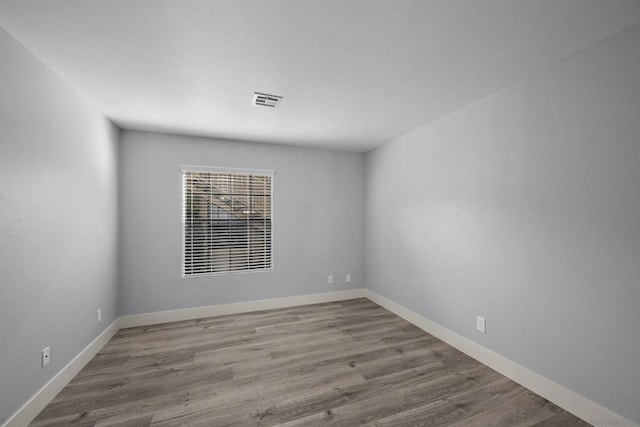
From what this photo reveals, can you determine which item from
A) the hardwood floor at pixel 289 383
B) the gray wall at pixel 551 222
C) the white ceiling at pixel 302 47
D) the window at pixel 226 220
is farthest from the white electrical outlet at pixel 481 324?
the window at pixel 226 220

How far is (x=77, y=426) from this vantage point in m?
1.77

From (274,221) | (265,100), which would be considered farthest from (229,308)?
(265,100)

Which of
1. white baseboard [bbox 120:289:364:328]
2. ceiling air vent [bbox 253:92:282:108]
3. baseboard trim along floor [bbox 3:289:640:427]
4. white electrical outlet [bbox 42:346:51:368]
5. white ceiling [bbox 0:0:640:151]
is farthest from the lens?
white baseboard [bbox 120:289:364:328]

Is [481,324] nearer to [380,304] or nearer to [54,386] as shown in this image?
[380,304]

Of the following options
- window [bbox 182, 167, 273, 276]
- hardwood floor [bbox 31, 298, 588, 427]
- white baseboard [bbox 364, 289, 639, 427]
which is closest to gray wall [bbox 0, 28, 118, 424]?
hardwood floor [bbox 31, 298, 588, 427]

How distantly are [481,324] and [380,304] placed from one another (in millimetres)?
1748

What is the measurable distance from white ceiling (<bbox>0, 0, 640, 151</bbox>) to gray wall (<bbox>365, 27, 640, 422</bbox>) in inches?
10.2

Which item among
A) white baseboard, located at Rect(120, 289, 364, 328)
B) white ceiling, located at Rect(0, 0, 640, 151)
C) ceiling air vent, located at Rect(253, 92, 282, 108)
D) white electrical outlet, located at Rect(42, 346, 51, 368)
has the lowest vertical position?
white baseboard, located at Rect(120, 289, 364, 328)

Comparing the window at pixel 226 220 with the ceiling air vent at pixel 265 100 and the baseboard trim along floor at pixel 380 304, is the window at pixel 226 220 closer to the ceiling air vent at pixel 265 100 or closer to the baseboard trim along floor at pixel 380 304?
the baseboard trim along floor at pixel 380 304

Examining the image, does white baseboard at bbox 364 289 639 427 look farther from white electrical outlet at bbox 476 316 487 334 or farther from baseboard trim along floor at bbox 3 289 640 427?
white electrical outlet at bbox 476 316 487 334

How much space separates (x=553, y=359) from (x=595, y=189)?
128cm

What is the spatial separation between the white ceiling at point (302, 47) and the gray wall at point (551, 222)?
0.26 metres

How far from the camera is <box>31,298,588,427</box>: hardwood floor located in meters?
1.85

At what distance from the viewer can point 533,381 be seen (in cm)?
210
